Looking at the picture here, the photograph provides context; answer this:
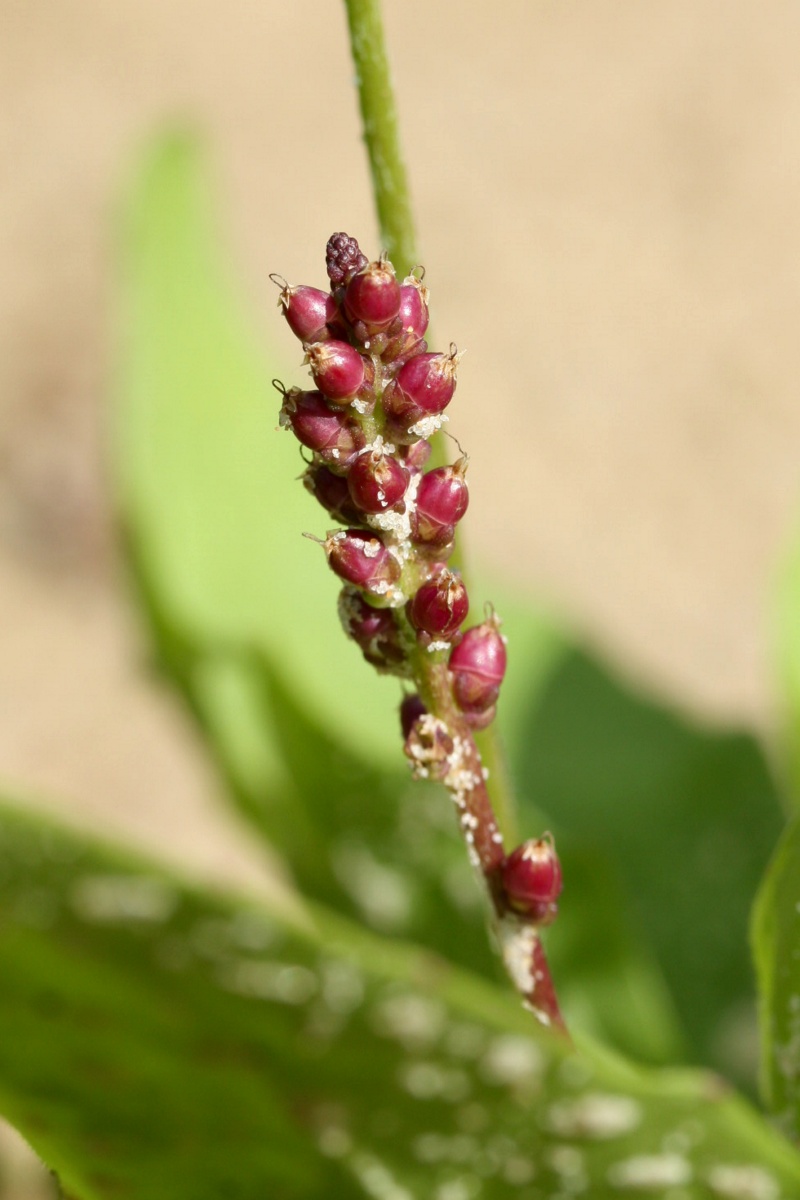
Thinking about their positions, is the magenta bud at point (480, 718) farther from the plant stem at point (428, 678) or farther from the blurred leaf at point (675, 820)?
the blurred leaf at point (675, 820)

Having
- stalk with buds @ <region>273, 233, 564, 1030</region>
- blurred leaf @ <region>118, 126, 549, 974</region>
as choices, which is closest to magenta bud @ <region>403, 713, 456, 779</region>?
stalk with buds @ <region>273, 233, 564, 1030</region>

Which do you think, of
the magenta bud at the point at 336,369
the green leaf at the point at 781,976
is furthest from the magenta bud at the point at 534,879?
the magenta bud at the point at 336,369

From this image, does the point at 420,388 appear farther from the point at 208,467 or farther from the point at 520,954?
the point at 208,467

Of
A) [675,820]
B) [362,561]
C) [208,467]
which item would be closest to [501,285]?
[208,467]

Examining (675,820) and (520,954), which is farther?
(675,820)

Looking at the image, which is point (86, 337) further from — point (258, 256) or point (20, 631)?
point (20, 631)

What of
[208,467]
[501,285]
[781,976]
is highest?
[501,285]

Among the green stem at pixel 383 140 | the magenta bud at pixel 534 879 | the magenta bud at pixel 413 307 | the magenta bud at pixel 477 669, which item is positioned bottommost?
the magenta bud at pixel 534 879
